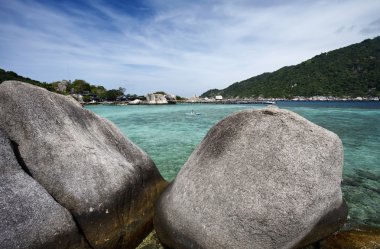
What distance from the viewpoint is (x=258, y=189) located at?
15.6 ft

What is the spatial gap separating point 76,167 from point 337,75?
15304 centimetres

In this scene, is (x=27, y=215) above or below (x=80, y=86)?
below

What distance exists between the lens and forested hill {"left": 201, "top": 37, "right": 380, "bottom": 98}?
417 ft

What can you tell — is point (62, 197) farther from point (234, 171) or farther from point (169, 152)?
point (169, 152)

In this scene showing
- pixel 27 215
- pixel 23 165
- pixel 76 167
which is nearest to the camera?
pixel 27 215

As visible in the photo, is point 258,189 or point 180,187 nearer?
point 258,189

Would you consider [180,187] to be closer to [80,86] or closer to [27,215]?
[27,215]

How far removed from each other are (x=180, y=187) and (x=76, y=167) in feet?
6.77

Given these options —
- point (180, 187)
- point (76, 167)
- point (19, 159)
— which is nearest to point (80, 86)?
point (19, 159)

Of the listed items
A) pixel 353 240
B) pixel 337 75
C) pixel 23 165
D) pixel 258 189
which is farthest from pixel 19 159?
pixel 337 75

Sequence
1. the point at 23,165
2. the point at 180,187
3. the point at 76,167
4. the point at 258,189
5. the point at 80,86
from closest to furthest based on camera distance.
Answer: the point at 258,189
the point at 23,165
the point at 76,167
the point at 180,187
the point at 80,86

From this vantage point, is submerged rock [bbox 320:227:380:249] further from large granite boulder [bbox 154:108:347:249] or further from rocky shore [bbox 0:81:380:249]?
large granite boulder [bbox 154:108:347:249]

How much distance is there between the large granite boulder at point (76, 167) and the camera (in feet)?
16.3

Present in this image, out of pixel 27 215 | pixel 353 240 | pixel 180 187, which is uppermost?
pixel 27 215
